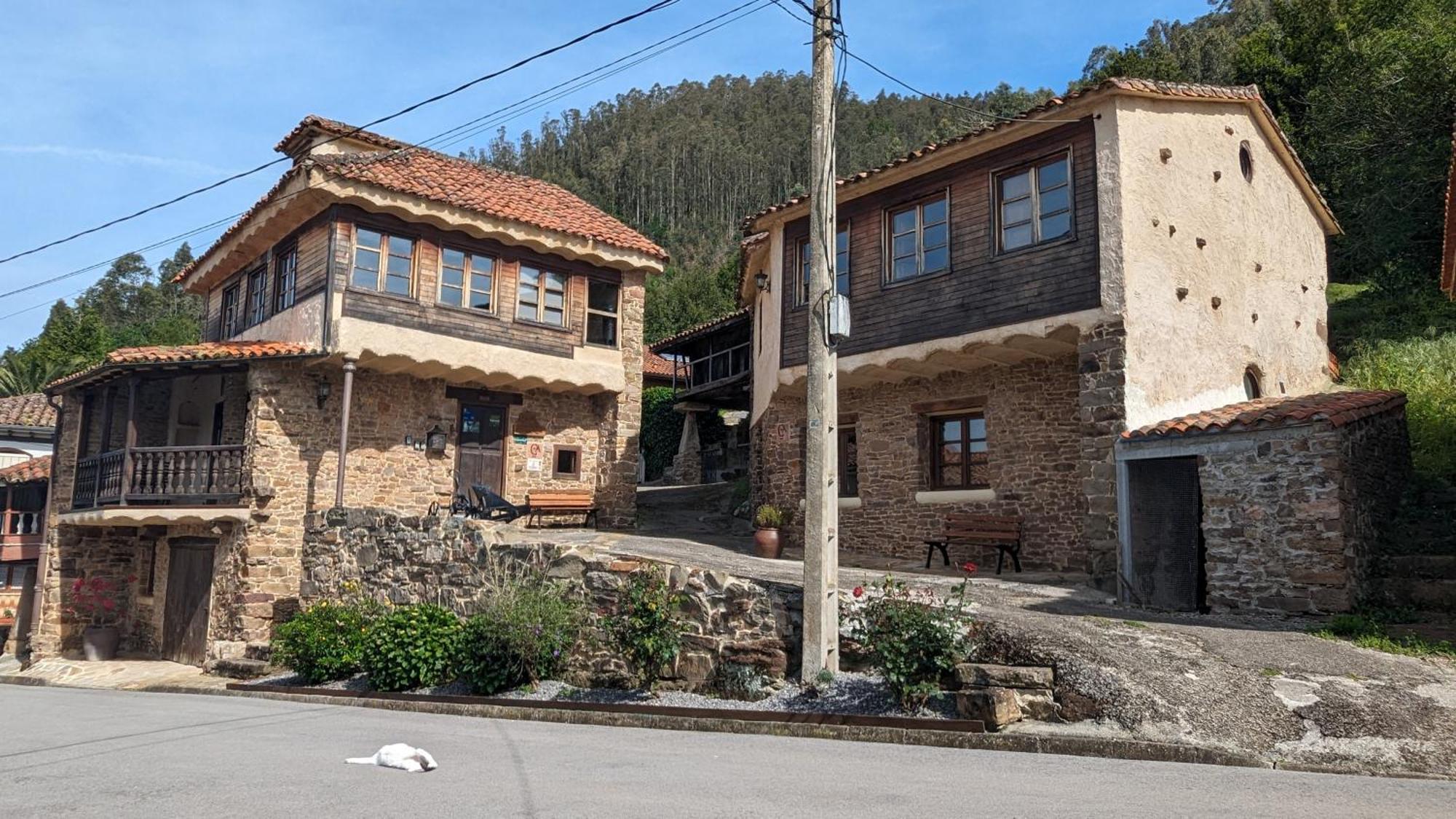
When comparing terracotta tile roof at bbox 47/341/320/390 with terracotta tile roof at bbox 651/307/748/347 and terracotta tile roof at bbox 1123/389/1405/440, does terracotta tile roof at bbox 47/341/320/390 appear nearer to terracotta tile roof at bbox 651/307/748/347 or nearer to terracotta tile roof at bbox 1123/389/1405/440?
terracotta tile roof at bbox 651/307/748/347

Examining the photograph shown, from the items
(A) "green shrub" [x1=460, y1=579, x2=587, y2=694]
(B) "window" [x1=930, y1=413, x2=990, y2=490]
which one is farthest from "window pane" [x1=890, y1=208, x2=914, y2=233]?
(A) "green shrub" [x1=460, y1=579, x2=587, y2=694]

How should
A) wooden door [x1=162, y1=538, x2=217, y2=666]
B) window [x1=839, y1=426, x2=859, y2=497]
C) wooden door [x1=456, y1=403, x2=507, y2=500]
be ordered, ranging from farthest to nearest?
wooden door [x1=456, y1=403, x2=507, y2=500]
wooden door [x1=162, y1=538, x2=217, y2=666]
window [x1=839, y1=426, x2=859, y2=497]

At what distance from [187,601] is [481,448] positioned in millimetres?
6331

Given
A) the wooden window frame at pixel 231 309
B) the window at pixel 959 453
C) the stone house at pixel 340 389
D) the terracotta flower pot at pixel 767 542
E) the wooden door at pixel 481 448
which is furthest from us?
the wooden window frame at pixel 231 309

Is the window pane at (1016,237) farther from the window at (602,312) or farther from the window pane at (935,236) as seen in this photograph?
the window at (602,312)

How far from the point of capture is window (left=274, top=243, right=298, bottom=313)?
17472 mm

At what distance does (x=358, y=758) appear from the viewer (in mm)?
7051

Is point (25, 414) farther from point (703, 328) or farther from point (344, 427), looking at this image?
point (703, 328)

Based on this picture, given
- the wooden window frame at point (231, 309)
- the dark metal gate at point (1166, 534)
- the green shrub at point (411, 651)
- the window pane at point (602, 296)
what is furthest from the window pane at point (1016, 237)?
the wooden window frame at point (231, 309)

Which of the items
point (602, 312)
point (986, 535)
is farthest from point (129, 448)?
point (986, 535)

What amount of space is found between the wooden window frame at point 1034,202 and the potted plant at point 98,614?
18685 mm

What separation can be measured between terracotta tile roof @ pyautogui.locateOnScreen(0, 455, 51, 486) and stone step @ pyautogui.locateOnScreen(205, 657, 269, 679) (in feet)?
34.0

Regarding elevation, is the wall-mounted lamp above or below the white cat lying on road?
above

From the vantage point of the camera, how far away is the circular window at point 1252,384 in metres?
15.3
